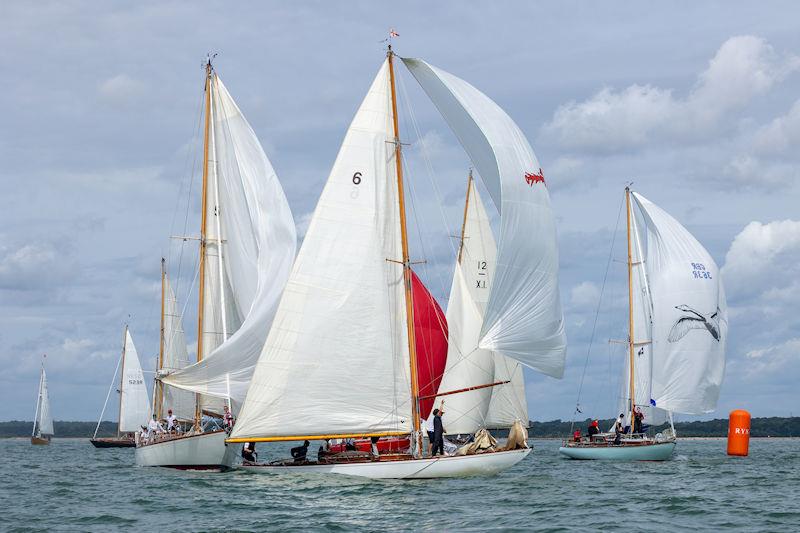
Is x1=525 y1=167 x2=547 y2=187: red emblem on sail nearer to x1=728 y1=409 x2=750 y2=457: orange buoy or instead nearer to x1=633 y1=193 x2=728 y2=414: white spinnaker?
x1=633 y1=193 x2=728 y2=414: white spinnaker

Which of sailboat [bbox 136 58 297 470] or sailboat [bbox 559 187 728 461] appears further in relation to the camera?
sailboat [bbox 559 187 728 461]

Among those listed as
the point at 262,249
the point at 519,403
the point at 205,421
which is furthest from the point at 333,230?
the point at 519,403

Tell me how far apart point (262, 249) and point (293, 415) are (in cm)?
989

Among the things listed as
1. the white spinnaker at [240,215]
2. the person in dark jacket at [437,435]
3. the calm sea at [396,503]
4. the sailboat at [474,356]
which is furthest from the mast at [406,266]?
the sailboat at [474,356]

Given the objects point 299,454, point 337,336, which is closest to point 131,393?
point 299,454

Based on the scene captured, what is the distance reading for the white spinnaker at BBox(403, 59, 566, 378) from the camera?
3181 centimetres

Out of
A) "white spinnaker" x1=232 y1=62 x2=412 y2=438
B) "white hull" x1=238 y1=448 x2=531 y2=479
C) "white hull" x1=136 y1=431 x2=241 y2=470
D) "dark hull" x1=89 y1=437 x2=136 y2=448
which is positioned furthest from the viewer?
"dark hull" x1=89 y1=437 x2=136 y2=448

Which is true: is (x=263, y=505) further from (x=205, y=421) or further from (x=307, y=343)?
(x=205, y=421)

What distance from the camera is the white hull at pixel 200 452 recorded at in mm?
38344

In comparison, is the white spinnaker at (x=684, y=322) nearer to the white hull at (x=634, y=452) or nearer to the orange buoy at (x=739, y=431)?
the white hull at (x=634, y=452)

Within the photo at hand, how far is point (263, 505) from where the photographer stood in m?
28.6

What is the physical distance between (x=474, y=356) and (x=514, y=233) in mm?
16291

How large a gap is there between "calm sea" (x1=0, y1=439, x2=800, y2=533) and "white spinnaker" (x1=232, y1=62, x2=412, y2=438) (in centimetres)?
202

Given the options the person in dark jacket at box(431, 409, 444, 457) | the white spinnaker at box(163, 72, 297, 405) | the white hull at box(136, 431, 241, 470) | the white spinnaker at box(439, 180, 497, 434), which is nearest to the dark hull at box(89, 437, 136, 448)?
the white spinnaker at box(439, 180, 497, 434)
